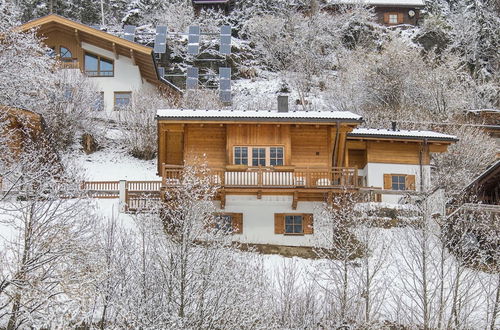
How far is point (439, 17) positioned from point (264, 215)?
130 feet

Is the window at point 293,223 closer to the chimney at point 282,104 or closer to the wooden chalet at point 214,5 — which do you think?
the chimney at point 282,104

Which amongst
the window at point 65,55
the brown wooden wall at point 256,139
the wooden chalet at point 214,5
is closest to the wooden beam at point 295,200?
the brown wooden wall at point 256,139

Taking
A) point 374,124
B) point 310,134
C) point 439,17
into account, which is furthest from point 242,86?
point 310,134

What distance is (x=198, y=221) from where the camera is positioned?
19578mm

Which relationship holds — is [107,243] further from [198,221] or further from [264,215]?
[264,215]

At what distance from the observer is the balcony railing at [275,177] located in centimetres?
2462

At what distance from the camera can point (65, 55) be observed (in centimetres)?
4075

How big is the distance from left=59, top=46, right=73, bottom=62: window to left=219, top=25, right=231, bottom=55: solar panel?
49.4 ft

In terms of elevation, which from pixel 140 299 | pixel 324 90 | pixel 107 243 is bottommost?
pixel 140 299

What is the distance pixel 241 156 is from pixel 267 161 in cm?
108

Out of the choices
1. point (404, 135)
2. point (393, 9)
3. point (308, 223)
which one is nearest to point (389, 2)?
point (393, 9)

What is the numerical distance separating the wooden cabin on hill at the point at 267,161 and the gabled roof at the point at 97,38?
14118 millimetres

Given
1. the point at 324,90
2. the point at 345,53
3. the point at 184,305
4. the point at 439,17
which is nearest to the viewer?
the point at 184,305

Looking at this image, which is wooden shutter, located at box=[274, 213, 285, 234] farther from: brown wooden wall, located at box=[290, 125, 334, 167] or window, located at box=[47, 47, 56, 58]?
window, located at box=[47, 47, 56, 58]
